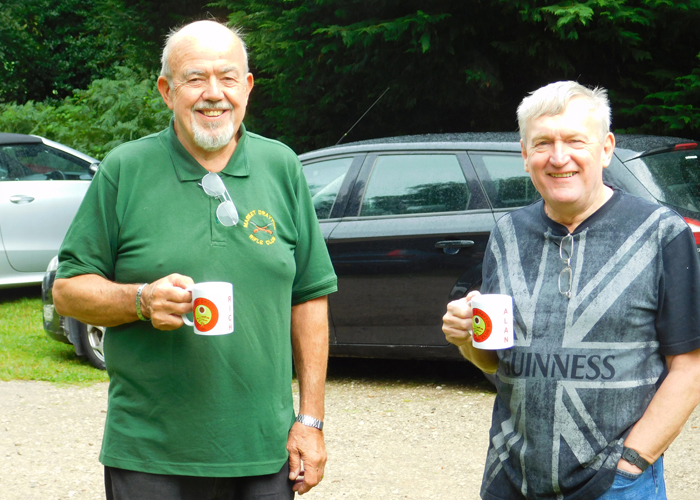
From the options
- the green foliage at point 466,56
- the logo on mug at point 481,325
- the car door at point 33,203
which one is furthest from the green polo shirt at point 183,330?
the car door at point 33,203

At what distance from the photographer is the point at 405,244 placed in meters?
5.93

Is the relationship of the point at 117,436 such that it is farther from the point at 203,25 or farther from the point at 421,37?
the point at 421,37

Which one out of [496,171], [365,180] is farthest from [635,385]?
[365,180]

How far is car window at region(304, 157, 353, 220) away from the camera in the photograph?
632 cm

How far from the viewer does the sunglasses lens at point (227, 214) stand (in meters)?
2.33

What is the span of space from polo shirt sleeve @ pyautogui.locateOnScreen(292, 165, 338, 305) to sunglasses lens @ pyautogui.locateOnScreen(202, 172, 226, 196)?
0.25 metres

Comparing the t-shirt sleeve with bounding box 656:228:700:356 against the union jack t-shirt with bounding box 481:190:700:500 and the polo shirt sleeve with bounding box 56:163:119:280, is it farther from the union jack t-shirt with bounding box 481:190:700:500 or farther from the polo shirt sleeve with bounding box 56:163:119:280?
the polo shirt sleeve with bounding box 56:163:119:280

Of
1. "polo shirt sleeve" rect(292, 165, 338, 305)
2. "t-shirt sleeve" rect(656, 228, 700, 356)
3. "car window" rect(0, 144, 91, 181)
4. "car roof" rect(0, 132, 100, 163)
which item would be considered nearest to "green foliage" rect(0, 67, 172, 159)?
"car window" rect(0, 144, 91, 181)

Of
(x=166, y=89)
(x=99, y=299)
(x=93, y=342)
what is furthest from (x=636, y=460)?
(x=93, y=342)

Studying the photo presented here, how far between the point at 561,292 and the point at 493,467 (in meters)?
0.53

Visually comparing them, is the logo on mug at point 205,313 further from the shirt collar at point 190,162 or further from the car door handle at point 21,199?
the car door handle at point 21,199

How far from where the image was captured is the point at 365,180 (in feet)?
20.4

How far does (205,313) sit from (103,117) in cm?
1469

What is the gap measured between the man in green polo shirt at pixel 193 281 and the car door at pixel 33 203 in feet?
23.6
